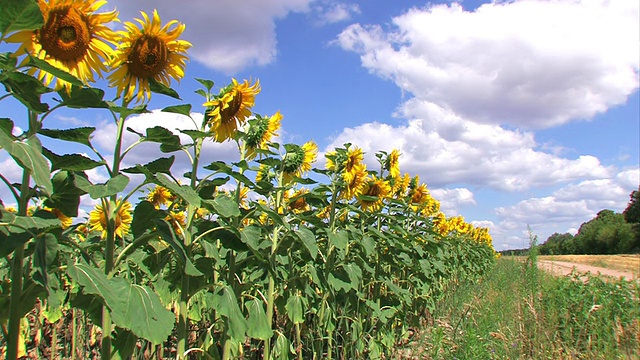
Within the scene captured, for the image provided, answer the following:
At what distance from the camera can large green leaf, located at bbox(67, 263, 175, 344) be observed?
53.0 inches

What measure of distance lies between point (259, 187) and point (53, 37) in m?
1.19

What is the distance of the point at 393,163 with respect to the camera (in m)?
4.61

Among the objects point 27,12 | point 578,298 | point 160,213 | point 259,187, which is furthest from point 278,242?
point 578,298

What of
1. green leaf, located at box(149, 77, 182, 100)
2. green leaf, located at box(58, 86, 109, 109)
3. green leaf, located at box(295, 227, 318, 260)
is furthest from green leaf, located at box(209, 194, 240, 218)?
green leaf, located at box(295, 227, 318, 260)

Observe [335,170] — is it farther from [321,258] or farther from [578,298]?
[578,298]

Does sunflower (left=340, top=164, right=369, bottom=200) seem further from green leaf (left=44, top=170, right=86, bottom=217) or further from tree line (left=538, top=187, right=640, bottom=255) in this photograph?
tree line (left=538, top=187, right=640, bottom=255)

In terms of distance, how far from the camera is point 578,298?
5.30m

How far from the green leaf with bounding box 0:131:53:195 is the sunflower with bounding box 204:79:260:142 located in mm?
1070

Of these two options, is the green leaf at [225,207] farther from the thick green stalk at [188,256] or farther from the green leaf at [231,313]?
the green leaf at [231,313]

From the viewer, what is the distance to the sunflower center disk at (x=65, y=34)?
5.25 feet

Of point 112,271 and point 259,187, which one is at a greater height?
point 259,187

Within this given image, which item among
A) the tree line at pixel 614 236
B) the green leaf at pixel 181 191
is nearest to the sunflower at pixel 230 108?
the green leaf at pixel 181 191

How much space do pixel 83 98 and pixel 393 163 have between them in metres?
3.47

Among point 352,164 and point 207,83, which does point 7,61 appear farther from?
point 352,164
